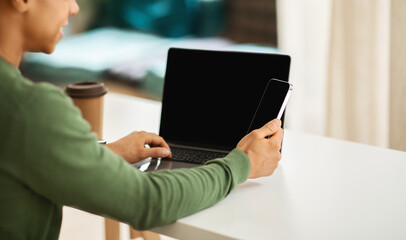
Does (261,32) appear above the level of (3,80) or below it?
below

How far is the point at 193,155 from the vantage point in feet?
3.99

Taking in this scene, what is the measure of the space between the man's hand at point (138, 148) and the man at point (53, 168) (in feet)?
0.89

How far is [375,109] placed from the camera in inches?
81.3

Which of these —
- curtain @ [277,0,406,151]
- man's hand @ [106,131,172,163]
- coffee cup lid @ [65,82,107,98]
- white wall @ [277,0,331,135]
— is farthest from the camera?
white wall @ [277,0,331,135]

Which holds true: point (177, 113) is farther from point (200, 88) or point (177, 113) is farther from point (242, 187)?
point (242, 187)

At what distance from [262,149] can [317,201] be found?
0.50 feet

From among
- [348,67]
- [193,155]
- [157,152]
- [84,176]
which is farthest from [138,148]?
[348,67]

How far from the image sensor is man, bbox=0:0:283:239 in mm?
697

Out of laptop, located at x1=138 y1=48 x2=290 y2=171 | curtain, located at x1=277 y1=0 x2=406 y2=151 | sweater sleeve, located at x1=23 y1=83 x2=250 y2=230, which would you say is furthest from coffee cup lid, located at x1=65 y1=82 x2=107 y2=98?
curtain, located at x1=277 y1=0 x2=406 y2=151

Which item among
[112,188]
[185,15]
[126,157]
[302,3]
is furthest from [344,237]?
[185,15]

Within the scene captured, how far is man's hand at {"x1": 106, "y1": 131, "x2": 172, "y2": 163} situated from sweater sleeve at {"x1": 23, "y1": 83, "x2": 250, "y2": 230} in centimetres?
29

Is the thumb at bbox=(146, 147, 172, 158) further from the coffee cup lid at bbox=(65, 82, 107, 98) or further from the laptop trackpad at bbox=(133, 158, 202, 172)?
the coffee cup lid at bbox=(65, 82, 107, 98)

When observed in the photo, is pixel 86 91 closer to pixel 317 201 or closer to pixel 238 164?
pixel 238 164

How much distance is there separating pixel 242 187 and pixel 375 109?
4.08 feet
